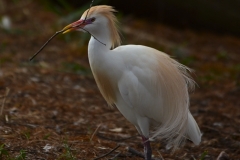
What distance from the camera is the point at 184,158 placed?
431 cm

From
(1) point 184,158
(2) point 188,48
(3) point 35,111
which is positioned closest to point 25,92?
(3) point 35,111

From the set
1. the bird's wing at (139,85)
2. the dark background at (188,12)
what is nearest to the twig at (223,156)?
the bird's wing at (139,85)

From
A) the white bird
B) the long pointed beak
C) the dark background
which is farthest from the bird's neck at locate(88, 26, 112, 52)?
the dark background

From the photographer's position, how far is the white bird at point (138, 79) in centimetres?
371

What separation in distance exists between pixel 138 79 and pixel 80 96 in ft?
6.59

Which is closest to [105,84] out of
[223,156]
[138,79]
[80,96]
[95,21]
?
[138,79]

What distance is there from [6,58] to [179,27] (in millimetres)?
3354

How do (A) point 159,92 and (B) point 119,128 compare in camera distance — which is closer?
(A) point 159,92

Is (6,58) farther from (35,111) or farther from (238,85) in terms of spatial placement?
(238,85)

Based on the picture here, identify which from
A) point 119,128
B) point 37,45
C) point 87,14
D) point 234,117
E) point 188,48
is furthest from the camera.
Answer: point 188,48

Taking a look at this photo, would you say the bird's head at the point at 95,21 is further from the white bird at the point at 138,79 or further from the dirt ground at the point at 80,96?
the dirt ground at the point at 80,96

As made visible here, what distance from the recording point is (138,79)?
3.75 meters

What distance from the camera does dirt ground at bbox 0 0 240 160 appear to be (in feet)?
13.7

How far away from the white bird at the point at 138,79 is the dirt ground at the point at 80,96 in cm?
37
